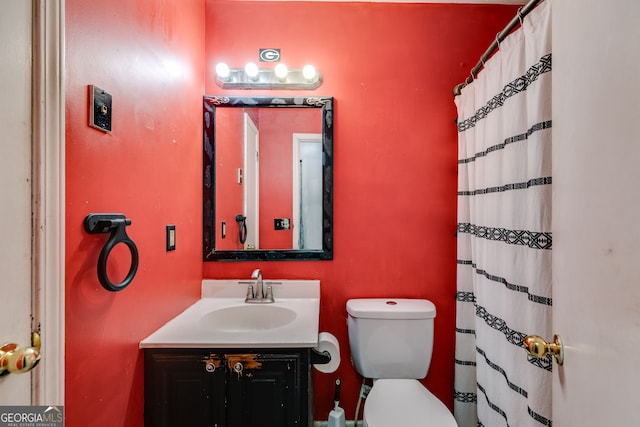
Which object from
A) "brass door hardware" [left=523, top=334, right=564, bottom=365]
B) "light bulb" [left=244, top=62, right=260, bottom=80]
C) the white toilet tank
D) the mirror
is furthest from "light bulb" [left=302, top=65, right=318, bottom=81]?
"brass door hardware" [left=523, top=334, right=564, bottom=365]

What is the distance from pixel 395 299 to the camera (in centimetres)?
168

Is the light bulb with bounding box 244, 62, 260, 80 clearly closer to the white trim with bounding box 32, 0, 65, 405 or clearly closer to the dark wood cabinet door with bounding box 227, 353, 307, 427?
the white trim with bounding box 32, 0, 65, 405

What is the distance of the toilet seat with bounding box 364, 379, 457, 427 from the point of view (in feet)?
4.01

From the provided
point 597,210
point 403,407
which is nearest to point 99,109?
point 597,210

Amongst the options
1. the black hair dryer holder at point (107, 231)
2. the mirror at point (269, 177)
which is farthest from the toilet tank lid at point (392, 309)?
the black hair dryer holder at point (107, 231)

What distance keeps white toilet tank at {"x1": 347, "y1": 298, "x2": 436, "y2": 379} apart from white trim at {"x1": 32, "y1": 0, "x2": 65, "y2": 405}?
1.17 metres

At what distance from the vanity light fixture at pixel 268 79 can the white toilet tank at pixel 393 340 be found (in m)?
1.23

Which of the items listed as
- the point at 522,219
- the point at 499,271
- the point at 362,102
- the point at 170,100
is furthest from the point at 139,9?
the point at 499,271

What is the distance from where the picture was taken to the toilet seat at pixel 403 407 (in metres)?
1.22

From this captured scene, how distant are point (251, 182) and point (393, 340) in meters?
1.09

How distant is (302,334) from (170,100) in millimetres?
1099

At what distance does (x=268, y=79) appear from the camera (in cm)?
168

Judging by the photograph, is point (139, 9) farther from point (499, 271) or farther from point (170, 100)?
point (499, 271)

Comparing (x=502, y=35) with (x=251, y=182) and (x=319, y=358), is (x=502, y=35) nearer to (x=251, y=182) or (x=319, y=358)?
(x=251, y=182)
